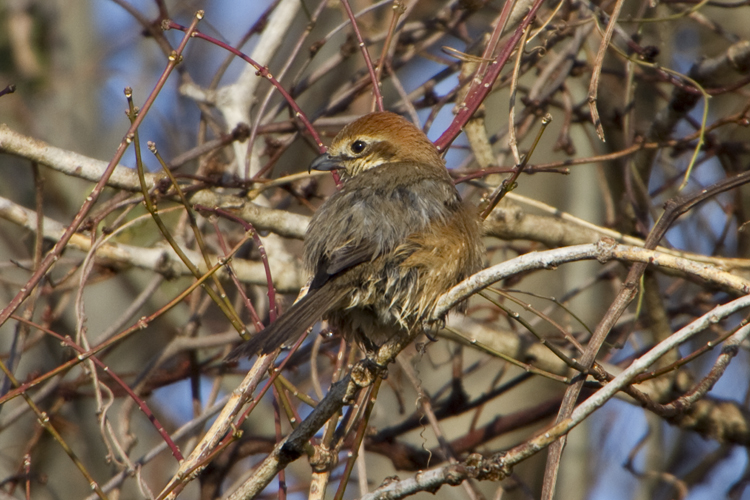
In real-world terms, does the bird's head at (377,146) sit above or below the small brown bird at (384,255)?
above

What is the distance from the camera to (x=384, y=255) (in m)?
2.83

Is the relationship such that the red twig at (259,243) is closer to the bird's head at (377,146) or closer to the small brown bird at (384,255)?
the small brown bird at (384,255)

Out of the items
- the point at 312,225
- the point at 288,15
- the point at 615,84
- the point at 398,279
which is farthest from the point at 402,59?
the point at 615,84

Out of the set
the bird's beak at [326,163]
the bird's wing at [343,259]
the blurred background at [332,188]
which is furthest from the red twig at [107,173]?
the bird's beak at [326,163]

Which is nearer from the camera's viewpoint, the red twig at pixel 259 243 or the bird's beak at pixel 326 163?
the red twig at pixel 259 243

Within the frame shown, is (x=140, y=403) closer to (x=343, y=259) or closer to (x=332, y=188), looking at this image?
(x=343, y=259)

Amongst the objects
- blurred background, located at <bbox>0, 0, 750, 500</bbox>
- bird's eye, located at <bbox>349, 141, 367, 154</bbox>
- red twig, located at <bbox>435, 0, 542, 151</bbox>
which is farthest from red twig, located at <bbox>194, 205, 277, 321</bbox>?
red twig, located at <bbox>435, 0, 542, 151</bbox>

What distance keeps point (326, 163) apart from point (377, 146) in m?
0.24

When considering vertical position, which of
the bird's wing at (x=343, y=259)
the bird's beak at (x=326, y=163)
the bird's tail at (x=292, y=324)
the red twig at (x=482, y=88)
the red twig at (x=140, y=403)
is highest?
the red twig at (x=482, y=88)

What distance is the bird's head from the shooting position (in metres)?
3.41

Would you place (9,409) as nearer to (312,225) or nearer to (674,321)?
(312,225)

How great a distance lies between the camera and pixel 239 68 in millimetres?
7996

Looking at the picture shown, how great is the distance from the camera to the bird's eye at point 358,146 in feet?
11.4

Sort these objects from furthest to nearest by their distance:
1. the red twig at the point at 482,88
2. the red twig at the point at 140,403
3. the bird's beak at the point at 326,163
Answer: the bird's beak at the point at 326,163
the red twig at the point at 482,88
the red twig at the point at 140,403
